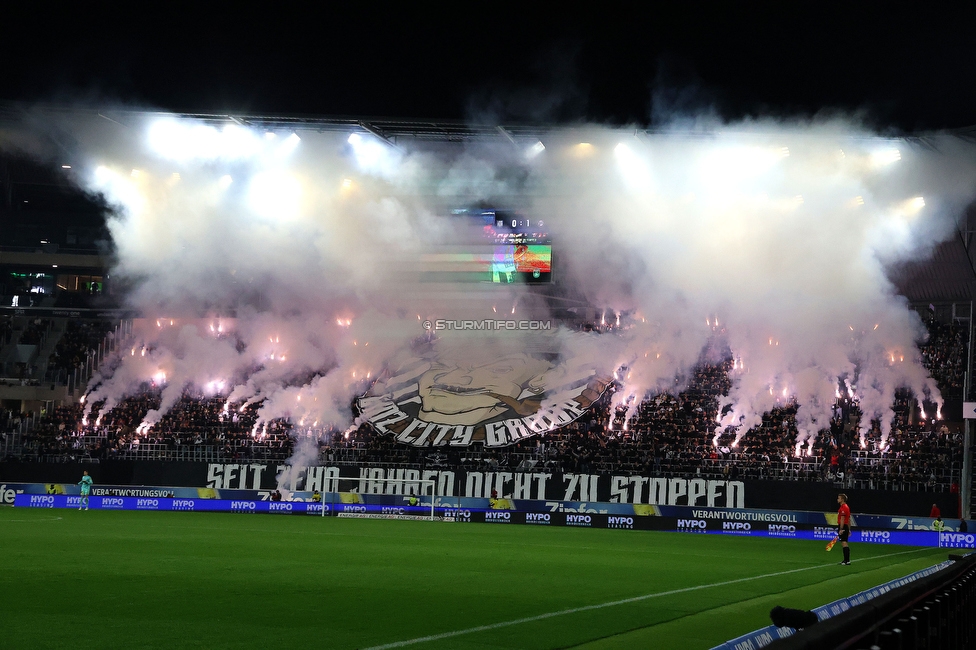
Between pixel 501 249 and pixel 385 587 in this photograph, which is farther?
pixel 501 249

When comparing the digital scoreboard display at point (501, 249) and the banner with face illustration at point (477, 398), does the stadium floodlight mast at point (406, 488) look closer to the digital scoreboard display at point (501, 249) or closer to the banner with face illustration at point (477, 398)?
the banner with face illustration at point (477, 398)

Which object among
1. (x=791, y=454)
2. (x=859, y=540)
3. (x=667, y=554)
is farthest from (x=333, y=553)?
(x=791, y=454)

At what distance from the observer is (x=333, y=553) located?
18.2 m

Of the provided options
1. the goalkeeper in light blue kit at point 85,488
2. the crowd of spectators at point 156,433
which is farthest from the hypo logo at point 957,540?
the goalkeeper in light blue kit at point 85,488

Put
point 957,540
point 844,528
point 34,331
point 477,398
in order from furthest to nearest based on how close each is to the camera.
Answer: point 34,331 < point 477,398 < point 957,540 < point 844,528

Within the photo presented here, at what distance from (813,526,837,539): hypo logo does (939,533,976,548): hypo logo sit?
3011mm

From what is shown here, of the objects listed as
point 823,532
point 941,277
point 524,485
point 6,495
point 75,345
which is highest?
point 941,277

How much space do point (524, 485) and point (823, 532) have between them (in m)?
10.2

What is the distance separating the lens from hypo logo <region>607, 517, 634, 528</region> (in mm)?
33219

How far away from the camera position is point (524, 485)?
35.2m

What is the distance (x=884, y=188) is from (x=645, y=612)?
105ft

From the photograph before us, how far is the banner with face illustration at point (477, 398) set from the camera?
136 ft

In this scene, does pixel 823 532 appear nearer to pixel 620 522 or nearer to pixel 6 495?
pixel 620 522

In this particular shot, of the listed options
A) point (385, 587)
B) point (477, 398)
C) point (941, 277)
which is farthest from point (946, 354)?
point (385, 587)
